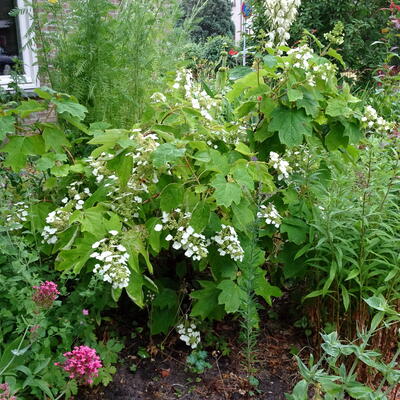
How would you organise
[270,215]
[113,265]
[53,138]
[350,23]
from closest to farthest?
[113,265], [270,215], [53,138], [350,23]

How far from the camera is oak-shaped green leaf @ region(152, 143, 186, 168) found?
1.80 metres

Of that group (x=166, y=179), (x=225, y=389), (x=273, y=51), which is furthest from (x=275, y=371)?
(x=273, y=51)

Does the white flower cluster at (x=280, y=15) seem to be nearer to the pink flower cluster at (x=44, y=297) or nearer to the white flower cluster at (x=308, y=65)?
the white flower cluster at (x=308, y=65)

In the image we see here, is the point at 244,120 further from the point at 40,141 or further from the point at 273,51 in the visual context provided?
the point at 40,141

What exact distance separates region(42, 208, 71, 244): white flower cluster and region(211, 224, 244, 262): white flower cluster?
2.11 ft

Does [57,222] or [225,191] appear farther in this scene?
[57,222]

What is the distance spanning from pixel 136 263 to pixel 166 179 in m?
0.40

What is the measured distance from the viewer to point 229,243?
2.05 meters

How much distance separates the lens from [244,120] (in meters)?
2.52

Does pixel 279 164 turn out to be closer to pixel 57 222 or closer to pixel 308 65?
pixel 308 65

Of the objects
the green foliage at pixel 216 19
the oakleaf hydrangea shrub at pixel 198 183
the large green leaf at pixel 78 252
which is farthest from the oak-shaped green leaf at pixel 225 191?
the green foliage at pixel 216 19

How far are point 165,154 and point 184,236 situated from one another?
34cm

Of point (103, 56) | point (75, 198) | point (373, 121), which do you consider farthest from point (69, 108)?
point (373, 121)

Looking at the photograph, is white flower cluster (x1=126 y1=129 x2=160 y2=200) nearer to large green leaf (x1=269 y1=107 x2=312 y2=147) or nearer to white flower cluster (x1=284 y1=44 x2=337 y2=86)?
large green leaf (x1=269 y1=107 x2=312 y2=147)
